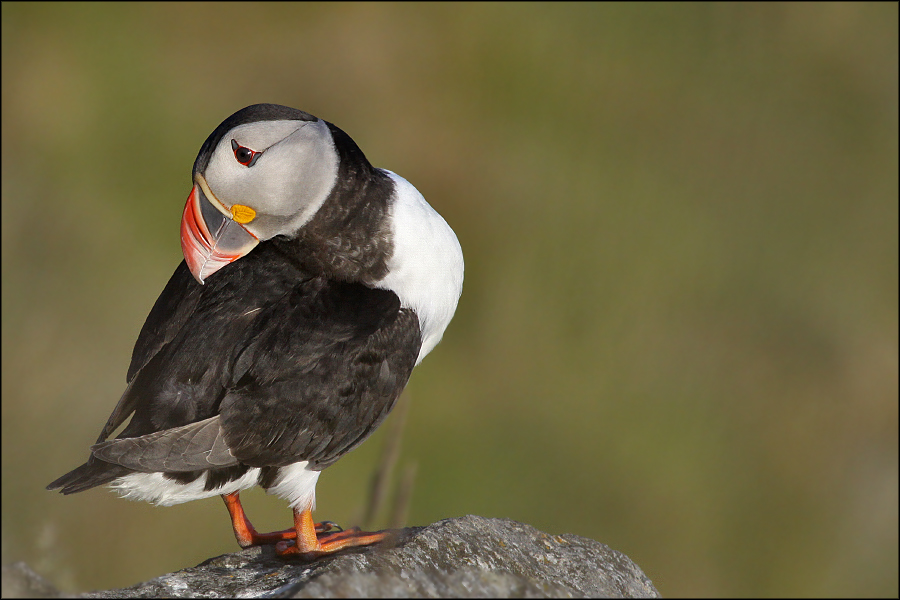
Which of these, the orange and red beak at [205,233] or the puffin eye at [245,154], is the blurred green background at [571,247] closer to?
the orange and red beak at [205,233]

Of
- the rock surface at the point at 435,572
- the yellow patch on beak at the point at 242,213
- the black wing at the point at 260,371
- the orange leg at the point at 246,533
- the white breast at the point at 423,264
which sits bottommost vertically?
the orange leg at the point at 246,533

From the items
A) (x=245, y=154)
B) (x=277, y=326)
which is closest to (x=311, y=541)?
(x=277, y=326)

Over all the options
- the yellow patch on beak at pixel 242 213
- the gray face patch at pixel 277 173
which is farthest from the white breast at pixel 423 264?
the yellow patch on beak at pixel 242 213

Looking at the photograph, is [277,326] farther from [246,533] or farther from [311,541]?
[246,533]

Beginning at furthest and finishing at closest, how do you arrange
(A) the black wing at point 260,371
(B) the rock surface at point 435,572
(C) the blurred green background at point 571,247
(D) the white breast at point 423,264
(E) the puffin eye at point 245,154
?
1. (C) the blurred green background at point 571,247
2. (D) the white breast at point 423,264
3. (E) the puffin eye at point 245,154
4. (A) the black wing at point 260,371
5. (B) the rock surface at point 435,572

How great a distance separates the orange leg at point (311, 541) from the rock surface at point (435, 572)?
93mm

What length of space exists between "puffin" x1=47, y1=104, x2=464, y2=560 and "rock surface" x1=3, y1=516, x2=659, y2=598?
41 cm

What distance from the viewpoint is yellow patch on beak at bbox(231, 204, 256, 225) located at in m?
3.80

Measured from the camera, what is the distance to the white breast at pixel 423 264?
401cm

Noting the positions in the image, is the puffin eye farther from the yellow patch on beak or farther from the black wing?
the black wing

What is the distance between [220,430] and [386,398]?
0.75 metres

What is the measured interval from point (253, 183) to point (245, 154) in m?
0.13

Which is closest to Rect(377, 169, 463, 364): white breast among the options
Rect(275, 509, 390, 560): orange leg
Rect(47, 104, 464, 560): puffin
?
Rect(47, 104, 464, 560): puffin

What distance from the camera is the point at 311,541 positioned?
3820 millimetres
